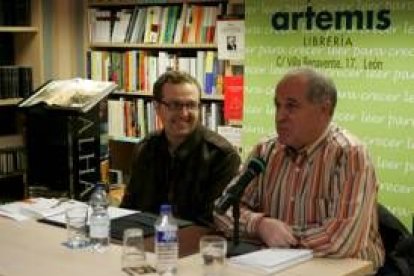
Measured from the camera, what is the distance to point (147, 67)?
16.6 feet

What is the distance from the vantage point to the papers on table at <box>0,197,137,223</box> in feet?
9.48

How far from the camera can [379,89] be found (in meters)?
3.75

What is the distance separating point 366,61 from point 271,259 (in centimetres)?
190

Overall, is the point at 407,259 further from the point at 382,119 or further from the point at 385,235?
the point at 382,119

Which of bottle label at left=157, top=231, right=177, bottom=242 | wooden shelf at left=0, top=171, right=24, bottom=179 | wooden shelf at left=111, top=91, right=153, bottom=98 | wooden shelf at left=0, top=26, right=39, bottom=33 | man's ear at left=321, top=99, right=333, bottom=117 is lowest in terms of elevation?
wooden shelf at left=0, top=171, right=24, bottom=179

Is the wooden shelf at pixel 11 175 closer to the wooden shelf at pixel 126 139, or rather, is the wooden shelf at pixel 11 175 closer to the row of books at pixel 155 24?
the wooden shelf at pixel 126 139

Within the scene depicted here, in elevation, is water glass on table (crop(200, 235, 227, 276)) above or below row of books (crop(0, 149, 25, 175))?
above

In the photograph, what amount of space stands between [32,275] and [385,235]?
1.31 metres

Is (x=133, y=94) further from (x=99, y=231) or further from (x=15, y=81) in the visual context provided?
(x=99, y=231)

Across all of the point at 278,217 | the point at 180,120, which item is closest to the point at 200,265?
the point at 278,217

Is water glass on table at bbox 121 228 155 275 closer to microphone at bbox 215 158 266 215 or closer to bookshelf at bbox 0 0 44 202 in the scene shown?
microphone at bbox 215 158 266 215

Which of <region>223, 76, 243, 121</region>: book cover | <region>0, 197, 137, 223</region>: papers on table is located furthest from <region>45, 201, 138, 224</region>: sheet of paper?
<region>223, 76, 243, 121</region>: book cover

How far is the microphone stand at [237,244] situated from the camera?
2303 millimetres

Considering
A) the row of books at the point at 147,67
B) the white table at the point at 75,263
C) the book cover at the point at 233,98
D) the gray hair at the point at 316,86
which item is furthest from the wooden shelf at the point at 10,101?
the gray hair at the point at 316,86
